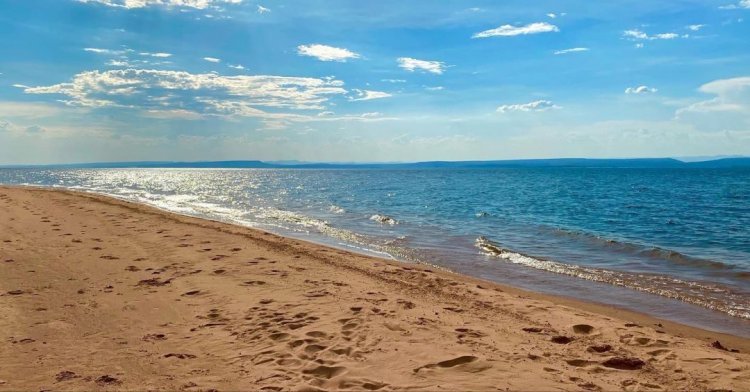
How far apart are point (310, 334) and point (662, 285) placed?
31.7 ft

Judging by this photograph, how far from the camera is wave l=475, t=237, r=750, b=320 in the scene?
9.97 meters

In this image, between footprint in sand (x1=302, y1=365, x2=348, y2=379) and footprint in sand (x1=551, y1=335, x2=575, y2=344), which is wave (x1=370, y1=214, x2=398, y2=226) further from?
footprint in sand (x1=302, y1=365, x2=348, y2=379)

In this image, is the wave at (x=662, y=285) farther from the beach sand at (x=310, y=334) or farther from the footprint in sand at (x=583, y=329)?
the footprint in sand at (x=583, y=329)

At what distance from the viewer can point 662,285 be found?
11.6 metres

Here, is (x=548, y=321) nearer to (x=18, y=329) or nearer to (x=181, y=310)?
(x=181, y=310)

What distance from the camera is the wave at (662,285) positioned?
997 cm

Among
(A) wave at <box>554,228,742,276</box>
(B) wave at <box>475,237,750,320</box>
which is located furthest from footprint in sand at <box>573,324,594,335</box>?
(A) wave at <box>554,228,742,276</box>

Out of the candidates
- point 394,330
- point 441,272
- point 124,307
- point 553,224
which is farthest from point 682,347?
point 553,224

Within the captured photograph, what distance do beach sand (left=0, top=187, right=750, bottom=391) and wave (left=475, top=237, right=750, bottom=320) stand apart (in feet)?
7.60

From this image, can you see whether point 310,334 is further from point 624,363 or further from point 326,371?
point 624,363

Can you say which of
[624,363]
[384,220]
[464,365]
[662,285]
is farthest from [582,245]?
[464,365]

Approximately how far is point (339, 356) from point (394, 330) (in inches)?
48.4

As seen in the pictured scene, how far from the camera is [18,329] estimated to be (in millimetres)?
6750

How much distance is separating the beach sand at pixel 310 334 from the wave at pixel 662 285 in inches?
91.2
